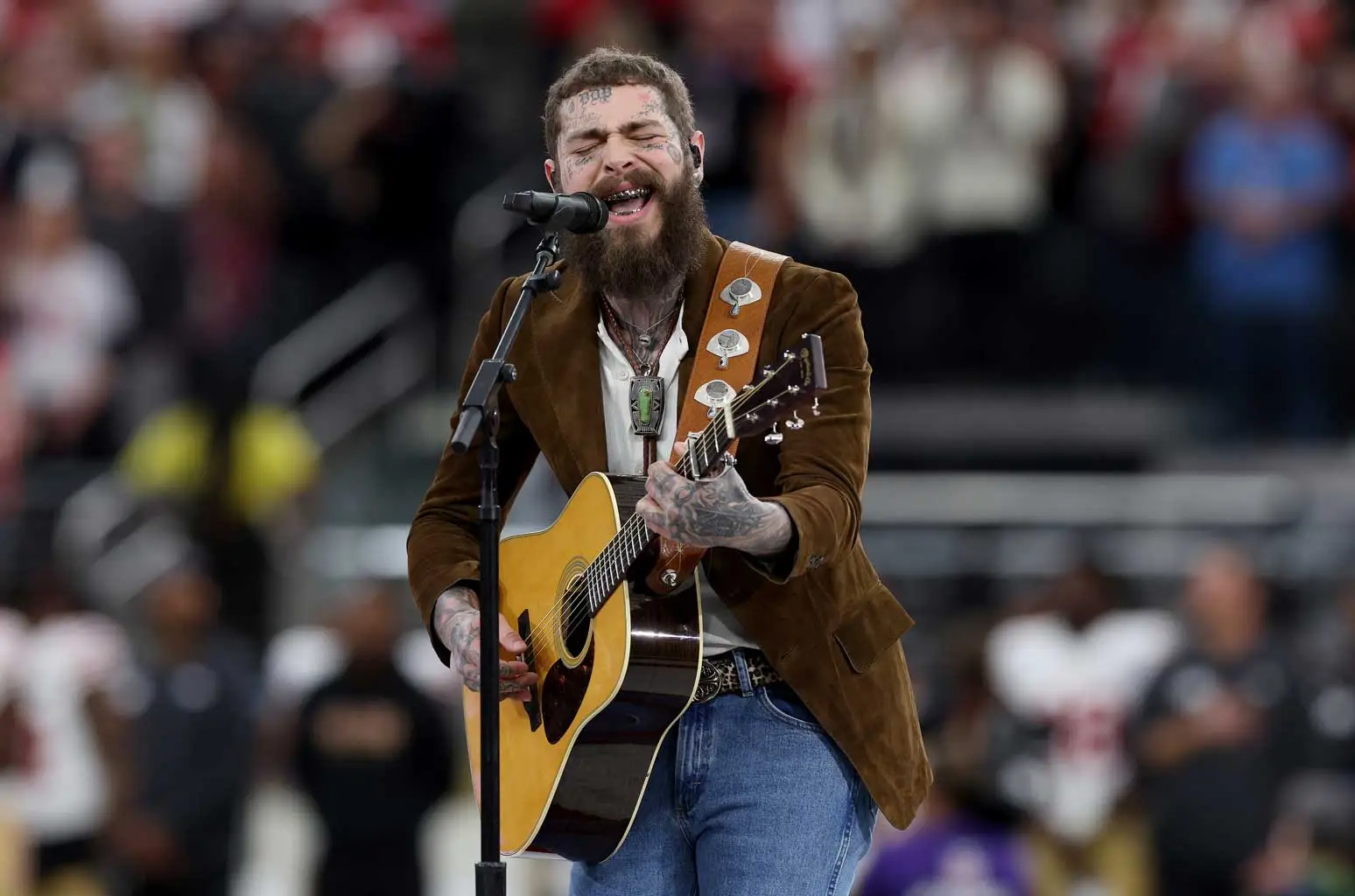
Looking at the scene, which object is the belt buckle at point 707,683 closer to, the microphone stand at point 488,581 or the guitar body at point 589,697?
the guitar body at point 589,697

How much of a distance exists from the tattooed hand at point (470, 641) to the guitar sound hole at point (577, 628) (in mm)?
127

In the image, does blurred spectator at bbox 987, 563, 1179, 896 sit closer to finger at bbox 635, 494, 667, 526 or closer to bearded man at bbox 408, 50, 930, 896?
bearded man at bbox 408, 50, 930, 896

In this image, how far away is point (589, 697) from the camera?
13.4 ft

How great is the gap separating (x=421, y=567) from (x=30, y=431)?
732 centimetres

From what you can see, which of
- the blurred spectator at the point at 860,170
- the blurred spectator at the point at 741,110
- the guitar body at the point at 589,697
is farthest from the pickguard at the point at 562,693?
the blurred spectator at the point at 860,170

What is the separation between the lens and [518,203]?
4.05 m

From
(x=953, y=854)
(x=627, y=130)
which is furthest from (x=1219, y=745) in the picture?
(x=627, y=130)

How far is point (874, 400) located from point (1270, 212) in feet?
6.76

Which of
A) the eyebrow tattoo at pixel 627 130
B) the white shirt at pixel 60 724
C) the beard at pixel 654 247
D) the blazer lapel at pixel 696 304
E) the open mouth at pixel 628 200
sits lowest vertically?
the white shirt at pixel 60 724

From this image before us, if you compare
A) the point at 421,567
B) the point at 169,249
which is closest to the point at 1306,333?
the point at 169,249

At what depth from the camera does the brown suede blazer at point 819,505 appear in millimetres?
4000

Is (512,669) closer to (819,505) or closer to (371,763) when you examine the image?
(819,505)

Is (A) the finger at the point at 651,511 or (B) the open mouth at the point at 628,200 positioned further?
(B) the open mouth at the point at 628,200

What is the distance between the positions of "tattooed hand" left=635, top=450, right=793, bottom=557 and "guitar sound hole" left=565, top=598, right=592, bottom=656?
1.55 ft
